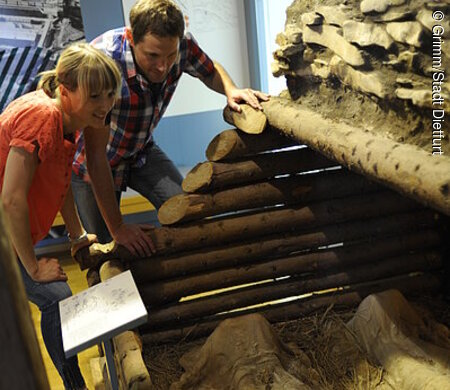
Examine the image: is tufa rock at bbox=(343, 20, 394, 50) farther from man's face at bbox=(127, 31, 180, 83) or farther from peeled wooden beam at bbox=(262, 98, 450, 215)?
man's face at bbox=(127, 31, 180, 83)

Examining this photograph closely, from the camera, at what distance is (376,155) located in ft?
8.04

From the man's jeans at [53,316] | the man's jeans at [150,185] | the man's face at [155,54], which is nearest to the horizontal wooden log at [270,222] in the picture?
the man's jeans at [150,185]

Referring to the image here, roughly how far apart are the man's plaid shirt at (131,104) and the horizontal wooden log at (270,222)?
1.76ft

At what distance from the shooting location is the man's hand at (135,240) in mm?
3678

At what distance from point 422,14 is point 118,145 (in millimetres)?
2117

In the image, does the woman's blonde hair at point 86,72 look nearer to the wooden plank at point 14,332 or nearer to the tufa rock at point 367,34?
the tufa rock at point 367,34

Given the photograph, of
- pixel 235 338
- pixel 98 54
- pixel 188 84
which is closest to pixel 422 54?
pixel 98 54

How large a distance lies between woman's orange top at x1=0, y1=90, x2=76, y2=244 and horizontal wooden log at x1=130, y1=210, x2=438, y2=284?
96cm

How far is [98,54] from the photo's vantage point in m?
2.78

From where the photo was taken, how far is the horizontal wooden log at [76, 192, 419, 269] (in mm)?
3830

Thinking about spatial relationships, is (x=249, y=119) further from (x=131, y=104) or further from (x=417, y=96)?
(x=417, y=96)

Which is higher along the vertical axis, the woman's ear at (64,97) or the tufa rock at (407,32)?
the tufa rock at (407,32)

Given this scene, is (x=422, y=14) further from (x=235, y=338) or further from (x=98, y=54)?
(x=235, y=338)

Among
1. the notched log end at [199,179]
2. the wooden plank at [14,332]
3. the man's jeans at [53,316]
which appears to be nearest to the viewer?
the wooden plank at [14,332]
